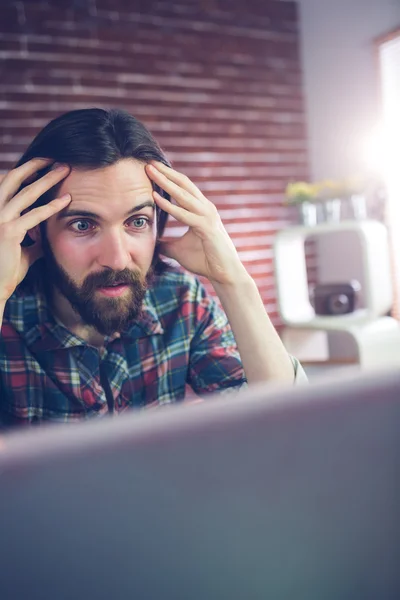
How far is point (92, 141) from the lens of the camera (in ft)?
3.28

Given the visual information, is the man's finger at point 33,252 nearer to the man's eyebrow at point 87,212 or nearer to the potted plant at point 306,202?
the man's eyebrow at point 87,212

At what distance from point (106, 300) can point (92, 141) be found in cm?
26

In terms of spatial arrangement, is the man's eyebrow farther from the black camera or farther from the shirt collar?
the black camera

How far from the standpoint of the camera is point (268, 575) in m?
0.19

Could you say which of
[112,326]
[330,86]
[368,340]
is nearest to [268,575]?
[112,326]

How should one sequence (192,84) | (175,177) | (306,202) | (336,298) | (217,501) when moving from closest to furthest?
(217,501) → (175,177) → (336,298) → (306,202) → (192,84)

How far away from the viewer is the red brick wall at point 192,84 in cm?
289

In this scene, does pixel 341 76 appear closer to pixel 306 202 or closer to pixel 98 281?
pixel 306 202

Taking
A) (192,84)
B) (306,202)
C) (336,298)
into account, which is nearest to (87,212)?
(336,298)

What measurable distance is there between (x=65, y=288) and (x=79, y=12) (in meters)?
2.39

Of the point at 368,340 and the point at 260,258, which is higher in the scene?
the point at 260,258

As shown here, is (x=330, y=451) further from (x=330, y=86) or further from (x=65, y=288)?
(x=330, y=86)

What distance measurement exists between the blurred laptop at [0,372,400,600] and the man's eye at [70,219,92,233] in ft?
2.80

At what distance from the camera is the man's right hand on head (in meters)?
0.96
